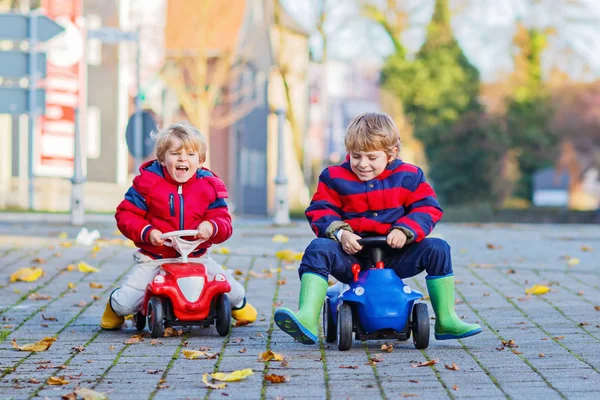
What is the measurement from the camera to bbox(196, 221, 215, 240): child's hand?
223 inches

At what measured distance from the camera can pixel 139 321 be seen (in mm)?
6000

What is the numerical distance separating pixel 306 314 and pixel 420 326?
22.1 inches

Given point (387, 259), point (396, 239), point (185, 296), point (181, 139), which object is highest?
point (181, 139)

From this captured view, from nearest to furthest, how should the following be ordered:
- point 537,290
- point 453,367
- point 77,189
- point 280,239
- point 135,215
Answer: point 453,367
point 135,215
point 537,290
point 280,239
point 77,189

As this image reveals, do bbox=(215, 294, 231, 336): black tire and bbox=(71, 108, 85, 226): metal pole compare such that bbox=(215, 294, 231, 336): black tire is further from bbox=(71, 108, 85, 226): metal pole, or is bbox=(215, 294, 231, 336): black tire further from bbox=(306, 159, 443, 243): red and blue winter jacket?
bbox=(71, 108, 85, 226): metal pole

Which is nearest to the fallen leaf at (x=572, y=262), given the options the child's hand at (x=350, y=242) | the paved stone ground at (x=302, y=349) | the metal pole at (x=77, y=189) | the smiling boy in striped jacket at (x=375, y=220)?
the paved stone ground at (x=302, y=349)

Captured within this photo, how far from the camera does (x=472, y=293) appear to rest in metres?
7.58

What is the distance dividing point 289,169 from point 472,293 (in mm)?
34727

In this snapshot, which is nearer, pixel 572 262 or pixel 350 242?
pixel 350 242

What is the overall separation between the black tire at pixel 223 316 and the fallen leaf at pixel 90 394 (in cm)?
162

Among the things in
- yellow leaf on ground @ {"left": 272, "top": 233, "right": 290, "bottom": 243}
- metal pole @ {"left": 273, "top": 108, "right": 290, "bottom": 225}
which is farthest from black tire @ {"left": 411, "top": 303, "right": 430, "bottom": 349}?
metal pole @ {"left": 273, "top": 108, "right": 290, "bottom": 225}

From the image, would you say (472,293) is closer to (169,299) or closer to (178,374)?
(169,299)

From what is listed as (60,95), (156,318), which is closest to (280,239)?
(156,318)

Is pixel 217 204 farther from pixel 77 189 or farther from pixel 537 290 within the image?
pixel 77 189
